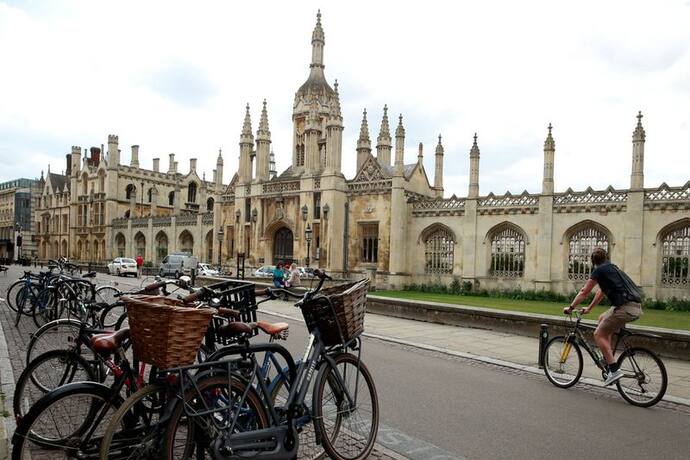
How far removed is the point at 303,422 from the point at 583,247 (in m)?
24.2

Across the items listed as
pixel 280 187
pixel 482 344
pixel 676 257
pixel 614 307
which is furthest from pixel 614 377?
pixel 280 187

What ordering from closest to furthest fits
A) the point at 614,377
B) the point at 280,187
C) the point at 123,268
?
the point at 614,377 → the point at 280,187 → the point at 123,268

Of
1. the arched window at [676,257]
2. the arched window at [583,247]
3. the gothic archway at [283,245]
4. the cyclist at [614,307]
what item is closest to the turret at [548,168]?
the arched window at [583,247]

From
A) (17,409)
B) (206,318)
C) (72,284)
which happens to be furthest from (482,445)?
(72,284)

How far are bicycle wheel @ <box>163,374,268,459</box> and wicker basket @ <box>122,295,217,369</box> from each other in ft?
0.85

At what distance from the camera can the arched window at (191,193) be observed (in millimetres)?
61875

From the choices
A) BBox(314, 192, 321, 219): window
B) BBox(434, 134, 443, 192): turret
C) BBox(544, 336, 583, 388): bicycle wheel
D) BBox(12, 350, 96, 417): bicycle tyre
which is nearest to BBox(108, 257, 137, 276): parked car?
BBox(314, 192, 321, 219): window

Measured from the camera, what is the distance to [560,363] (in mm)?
7242

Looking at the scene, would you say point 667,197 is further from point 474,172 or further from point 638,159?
point 474,172

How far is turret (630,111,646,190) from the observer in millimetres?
22859

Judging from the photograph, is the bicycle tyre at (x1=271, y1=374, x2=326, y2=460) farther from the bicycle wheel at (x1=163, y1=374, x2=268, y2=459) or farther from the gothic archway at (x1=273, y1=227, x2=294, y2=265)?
the gothic archway at (x1=273, y1=227, x2=294, y2=265)

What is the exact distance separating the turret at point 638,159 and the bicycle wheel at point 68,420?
24732 mm

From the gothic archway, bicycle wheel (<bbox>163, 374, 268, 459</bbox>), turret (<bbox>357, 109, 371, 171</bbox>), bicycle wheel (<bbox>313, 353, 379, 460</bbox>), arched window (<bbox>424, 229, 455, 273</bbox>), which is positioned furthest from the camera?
turret (<bbox>357, 109, 371, 171</bbox>)

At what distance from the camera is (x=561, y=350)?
7.20m
